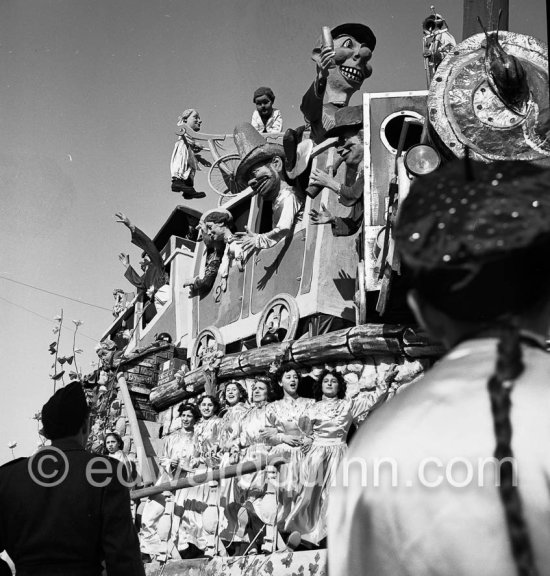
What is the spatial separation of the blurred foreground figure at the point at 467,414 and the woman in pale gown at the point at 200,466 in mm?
8440

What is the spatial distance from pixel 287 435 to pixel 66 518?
650 centimetres

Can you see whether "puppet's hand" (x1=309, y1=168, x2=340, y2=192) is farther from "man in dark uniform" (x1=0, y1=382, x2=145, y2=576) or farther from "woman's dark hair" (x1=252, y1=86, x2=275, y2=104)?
"man in dark uniform" (x1=0, y1=382, x2=145, y2=576)

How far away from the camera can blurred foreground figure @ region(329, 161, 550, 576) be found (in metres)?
1.39

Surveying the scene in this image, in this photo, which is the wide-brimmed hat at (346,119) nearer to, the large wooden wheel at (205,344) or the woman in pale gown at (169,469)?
the large wooden wheel at (205,344)

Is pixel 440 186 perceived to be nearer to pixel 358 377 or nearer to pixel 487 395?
pixel 487 395

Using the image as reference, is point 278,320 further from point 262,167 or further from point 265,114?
point 265,114

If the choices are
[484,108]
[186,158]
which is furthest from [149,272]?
[484,108]

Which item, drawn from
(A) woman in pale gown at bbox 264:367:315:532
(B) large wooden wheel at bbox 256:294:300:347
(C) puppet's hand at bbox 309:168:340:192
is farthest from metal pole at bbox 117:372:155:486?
(C) puppet's hand at bbox 309:168:340:192

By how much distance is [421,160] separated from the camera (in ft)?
31.0

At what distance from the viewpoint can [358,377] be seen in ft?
40.3

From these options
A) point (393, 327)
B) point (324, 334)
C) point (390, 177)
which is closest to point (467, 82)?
point (390, 177)

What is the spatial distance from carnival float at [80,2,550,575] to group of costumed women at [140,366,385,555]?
0.30ft

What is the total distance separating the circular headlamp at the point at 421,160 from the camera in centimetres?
937

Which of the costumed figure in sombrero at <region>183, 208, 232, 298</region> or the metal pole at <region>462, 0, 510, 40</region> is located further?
the costumed figure in sombrero at <region>183, 208, 232, 298</region>
